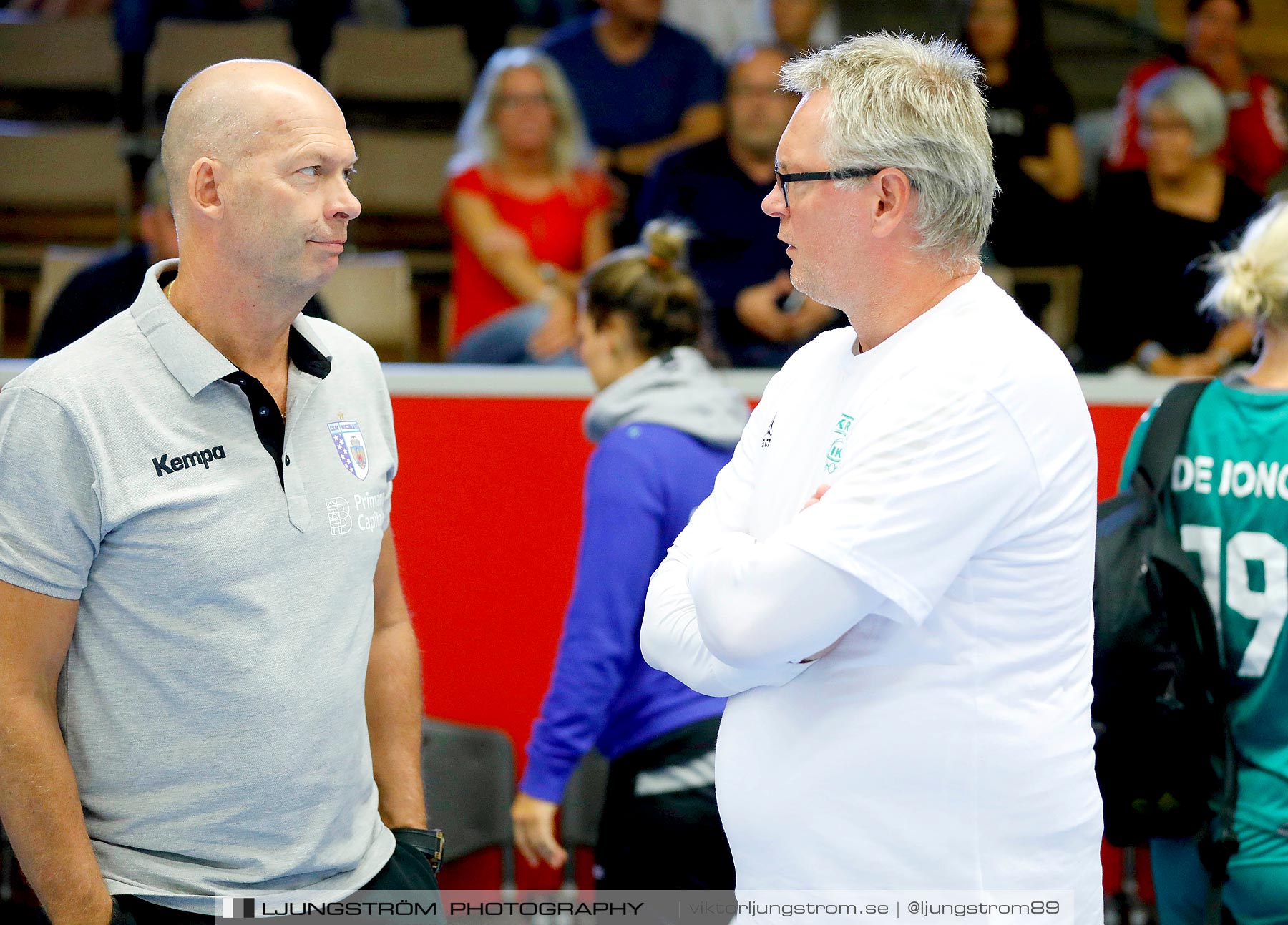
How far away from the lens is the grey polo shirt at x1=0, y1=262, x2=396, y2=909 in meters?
1.43

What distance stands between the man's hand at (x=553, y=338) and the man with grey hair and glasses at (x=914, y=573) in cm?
266

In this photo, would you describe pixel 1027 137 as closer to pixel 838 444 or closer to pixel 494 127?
pixel 494 127

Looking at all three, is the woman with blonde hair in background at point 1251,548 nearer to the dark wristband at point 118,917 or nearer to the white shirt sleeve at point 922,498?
the white shirt sleeve at point 922,498

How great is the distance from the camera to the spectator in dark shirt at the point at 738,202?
13.6 ft

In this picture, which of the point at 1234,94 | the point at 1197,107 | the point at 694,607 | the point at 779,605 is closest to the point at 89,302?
the point at 694,607

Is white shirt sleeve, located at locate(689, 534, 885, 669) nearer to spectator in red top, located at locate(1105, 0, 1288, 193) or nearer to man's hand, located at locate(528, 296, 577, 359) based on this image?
man's hand, located at locate(528, 296, 577, 359)

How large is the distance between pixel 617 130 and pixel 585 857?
3198 mm

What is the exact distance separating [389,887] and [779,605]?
732 mm

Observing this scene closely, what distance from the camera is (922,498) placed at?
1314 millimetres

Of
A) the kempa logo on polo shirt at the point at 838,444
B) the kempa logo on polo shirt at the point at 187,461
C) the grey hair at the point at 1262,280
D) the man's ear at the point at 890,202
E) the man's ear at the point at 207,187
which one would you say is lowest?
the kempa logo on polo shirt at the point at 187,461

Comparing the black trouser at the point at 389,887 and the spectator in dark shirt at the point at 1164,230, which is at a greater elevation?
the spectator in dark shirt at the point at 1164,230

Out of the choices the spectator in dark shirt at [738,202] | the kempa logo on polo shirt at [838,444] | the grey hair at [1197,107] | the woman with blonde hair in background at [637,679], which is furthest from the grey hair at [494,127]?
the kempa logo on polo shirt at [838,444]

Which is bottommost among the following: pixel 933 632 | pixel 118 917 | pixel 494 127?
pixel 118 917

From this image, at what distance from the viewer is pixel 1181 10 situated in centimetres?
766
